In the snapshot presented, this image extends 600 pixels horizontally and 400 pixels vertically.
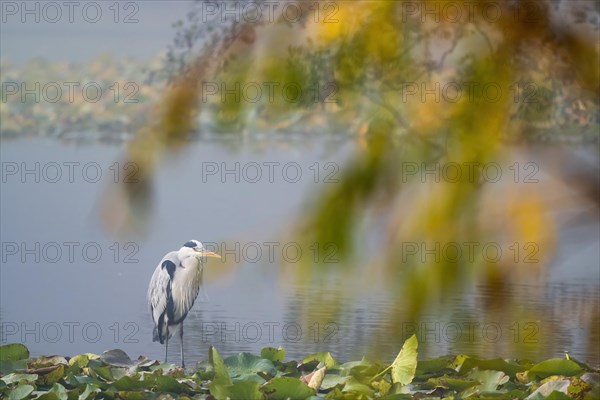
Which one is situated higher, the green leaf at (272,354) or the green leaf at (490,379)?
the green leaf at (272,354)

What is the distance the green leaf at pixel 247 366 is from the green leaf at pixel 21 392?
41cm

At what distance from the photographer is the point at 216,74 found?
2207 mm

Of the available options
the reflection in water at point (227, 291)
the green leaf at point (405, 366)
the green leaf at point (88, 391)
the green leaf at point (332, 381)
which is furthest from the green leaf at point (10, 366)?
the green leaf at point (405, 366)

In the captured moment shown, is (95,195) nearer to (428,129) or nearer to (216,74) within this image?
(216,74)

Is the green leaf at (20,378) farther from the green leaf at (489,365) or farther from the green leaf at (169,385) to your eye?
the green leaf at (489,365)

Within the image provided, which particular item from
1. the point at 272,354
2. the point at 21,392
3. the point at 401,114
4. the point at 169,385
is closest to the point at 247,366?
the point at 272,354

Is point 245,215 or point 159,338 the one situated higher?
point 245,215

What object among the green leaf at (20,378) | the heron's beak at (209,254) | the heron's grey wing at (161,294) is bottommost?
the green leaf at (20,378)

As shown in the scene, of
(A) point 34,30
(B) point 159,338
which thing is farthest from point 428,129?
(A) point 34,30

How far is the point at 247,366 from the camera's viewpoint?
238cm

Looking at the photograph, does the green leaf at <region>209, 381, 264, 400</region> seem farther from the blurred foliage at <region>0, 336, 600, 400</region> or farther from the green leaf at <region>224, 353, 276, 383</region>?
the green leaf at <region>224, 353, 276, 383</region>

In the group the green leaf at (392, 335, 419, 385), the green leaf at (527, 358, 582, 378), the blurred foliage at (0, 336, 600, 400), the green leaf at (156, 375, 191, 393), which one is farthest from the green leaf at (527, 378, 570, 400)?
the green leaf at (156, 375, 191, 393)

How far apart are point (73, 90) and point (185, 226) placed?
446mm

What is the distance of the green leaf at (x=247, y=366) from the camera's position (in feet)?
7.75
